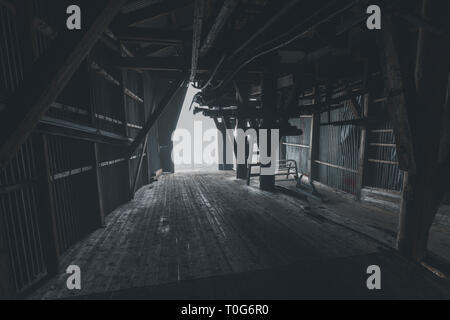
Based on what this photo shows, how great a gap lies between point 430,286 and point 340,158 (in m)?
6.56

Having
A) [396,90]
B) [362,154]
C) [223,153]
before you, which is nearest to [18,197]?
[396,90]

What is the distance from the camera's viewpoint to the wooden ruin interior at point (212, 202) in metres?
2.57

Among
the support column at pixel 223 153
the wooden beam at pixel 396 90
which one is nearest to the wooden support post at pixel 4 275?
the wooden beam at pixel 396 90

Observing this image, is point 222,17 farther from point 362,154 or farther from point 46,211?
point 362,154

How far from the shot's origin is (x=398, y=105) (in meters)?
2.68

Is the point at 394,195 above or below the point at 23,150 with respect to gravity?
below

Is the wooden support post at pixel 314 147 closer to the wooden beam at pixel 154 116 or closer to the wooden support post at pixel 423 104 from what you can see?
the wooden beam at pixel 154 116

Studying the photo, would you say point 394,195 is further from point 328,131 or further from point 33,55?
point 33,55

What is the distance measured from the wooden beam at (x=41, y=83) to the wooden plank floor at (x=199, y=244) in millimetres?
2145

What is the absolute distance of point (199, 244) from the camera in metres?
4.02
